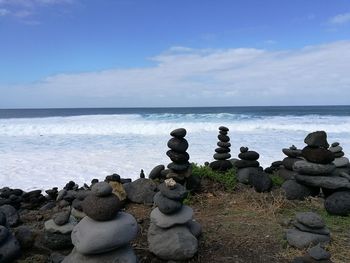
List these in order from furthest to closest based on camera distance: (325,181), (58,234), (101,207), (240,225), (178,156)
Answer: (178,156) < (325,181) < (240,225) < (58,234) < (101,207)

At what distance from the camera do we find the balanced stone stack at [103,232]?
14.3ft

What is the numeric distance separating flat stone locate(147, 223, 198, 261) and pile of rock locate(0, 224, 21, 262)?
1931mm

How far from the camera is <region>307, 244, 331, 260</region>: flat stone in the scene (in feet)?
15.9

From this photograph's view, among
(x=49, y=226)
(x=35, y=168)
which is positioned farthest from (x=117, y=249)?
(x=35, y=168)

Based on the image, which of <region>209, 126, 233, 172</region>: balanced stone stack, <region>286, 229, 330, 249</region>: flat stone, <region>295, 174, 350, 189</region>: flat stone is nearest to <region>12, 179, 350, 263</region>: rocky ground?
<region>286, 229, 330, 249</region>: flat stone

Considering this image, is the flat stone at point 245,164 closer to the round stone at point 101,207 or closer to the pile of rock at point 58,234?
the pile of rock at point 58,234

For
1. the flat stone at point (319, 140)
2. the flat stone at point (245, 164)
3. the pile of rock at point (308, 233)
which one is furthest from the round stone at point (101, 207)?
the flat stone at point (245, 164)

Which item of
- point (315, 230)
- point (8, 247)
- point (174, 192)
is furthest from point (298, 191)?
point (8, 247)

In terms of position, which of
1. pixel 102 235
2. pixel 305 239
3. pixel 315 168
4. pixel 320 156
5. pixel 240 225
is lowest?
pixel 240 225

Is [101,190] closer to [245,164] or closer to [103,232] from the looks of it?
[103,232]

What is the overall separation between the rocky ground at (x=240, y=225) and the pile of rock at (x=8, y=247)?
7.2 inches

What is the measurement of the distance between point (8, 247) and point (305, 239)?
14.4ft

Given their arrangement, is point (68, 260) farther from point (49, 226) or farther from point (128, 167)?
point (128, 167)

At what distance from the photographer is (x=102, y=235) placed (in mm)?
4352
